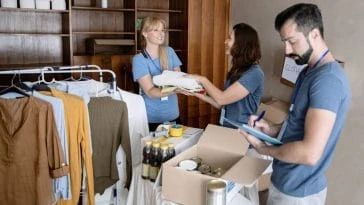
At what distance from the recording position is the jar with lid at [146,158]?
163 centimetres

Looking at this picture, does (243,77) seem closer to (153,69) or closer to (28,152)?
(153,69)

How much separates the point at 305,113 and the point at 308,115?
0.08 m

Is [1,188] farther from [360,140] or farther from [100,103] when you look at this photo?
[360,140]

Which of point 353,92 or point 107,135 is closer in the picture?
point 107,135

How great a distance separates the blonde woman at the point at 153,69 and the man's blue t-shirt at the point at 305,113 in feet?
3.53

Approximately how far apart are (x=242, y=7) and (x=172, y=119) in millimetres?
1918

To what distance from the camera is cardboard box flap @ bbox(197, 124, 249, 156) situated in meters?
1.68

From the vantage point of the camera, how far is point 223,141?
1.74m

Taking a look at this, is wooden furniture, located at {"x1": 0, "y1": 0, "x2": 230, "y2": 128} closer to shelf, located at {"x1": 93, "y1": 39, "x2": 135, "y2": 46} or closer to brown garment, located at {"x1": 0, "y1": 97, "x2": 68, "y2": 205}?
shelf, located at {"x1": 93, "y1": 39, "x2": 135, "y2": 46}

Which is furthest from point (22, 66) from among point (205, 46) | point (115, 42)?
point (205, 46)

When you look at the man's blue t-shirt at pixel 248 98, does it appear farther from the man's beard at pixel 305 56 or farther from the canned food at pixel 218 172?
the man's beard at pixel 305 56

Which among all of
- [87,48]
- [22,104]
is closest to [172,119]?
[22,104]

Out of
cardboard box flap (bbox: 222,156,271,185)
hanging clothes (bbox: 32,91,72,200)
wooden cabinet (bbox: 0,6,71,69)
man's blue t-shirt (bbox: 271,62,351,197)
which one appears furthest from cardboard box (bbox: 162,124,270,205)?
wooden cabinet (bbox: 0,6,71,69)

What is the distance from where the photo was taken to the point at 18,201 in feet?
6.50
